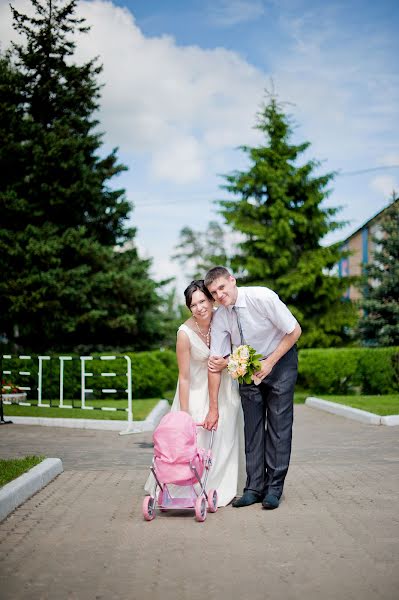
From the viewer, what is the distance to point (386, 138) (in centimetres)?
2200

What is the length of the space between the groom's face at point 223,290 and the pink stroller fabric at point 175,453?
1.07 m

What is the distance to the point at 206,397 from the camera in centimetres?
695

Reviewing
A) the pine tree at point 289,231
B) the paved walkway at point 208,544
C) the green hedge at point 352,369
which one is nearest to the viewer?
the paved walkway at point 208,544

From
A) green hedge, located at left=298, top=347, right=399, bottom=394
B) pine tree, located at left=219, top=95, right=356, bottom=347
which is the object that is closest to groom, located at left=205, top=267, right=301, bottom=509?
green hedge, located at left=298, top=347, right=399, bottom=394

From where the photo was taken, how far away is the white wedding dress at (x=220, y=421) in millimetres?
6694

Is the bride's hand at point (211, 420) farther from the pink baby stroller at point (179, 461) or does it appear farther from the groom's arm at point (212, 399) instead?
the pink baby stroller at point (179, 461)

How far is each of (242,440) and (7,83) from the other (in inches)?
921

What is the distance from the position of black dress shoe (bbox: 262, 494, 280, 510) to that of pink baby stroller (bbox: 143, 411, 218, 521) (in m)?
0.44

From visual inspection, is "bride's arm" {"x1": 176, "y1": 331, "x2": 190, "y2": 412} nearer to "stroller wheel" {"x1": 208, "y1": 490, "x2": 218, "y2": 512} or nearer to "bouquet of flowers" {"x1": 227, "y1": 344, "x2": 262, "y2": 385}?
"bouquet of flowers" {"x1": 227, "y1": 344, "x2": 262, "y2": 385}

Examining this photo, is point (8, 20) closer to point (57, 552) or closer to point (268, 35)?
point (268, 35)

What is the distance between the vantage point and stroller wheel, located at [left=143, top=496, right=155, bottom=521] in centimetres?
598

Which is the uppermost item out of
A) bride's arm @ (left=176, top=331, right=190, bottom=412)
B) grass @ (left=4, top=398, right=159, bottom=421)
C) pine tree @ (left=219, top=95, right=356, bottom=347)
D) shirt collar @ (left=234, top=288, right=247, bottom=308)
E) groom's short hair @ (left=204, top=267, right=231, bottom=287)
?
pine tree @ (left=219, top=95, right=356, bottom=347)

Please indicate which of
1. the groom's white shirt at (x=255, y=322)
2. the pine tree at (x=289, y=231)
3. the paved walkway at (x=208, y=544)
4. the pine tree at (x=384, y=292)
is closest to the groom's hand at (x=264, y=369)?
the groom's white shirt at (x=255, y=322)

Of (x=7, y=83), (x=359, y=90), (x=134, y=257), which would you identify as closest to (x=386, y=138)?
(x=359, y=90)
